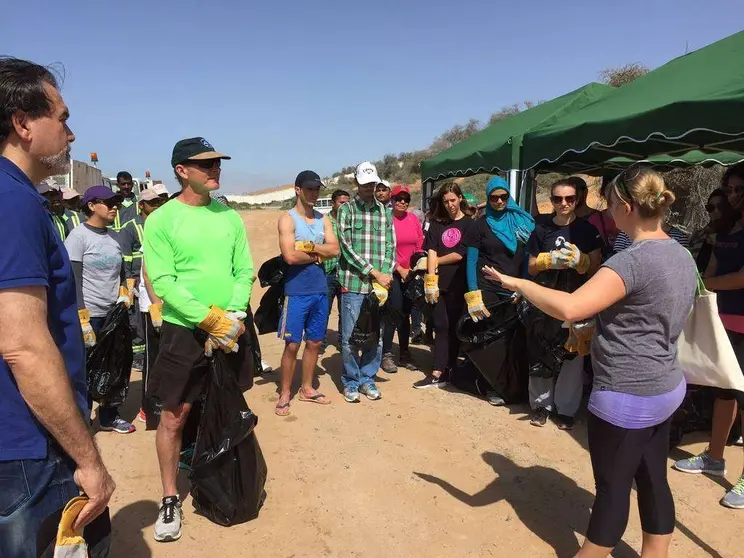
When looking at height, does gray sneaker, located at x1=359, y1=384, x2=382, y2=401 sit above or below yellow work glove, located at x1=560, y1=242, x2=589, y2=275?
below

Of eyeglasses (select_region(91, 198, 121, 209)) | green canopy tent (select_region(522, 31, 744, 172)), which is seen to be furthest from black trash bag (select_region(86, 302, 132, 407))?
green canopy tent (select_region(522, 31, 744, 172))

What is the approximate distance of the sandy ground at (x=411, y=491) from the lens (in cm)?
274

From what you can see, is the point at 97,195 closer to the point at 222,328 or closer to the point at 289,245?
the point at 289,245

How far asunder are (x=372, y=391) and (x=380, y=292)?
3.23 ft

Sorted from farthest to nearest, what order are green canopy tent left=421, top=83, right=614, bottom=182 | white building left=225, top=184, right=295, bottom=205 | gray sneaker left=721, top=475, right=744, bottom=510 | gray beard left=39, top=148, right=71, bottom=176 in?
white building left=225, top=184, right=295, bottom=205 → green canopy tent left=421, top=83, right=614, bottom=182 → gray sneaker left=721, top=475, right=744, bottom=510 → gray beard left=39, top=148, right=71, bottom=176

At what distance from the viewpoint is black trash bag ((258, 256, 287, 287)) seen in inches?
179

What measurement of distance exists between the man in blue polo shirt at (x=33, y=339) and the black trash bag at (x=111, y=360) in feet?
9.03

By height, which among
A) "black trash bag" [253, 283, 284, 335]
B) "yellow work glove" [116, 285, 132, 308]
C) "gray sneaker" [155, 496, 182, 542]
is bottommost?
"gray sneaker" [155, 496, 182, 542]

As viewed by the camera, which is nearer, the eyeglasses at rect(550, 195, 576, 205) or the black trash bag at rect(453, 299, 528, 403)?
the eyeglasses at rect(550, 195, 576, 205)

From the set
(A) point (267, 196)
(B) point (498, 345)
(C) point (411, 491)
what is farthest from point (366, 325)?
(A) point (267, 196)

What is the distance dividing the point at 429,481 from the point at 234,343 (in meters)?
1.65

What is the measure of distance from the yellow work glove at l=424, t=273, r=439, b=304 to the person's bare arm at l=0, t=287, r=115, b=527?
3.76m

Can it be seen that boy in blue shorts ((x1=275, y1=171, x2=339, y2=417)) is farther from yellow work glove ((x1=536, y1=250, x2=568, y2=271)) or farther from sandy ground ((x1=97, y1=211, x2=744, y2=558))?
yellow work glove ((x1=536, y1=250, x2=568, y2=271))

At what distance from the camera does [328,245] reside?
437cm
